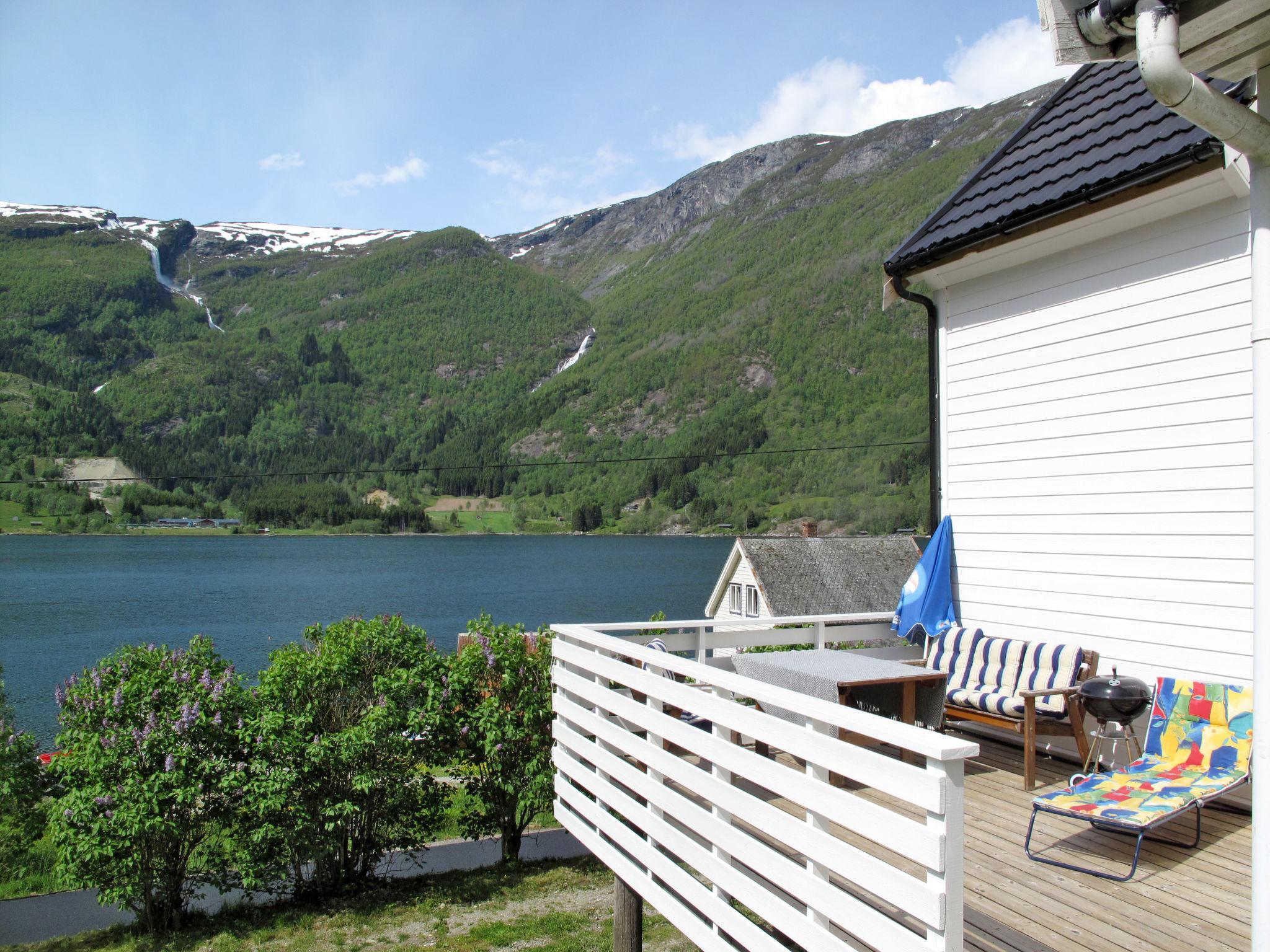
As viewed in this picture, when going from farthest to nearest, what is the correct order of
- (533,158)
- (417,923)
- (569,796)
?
(533,158) < (417,923) < (569,796)

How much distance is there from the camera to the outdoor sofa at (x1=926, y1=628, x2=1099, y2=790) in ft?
15.7

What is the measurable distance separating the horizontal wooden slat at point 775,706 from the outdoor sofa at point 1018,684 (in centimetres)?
207

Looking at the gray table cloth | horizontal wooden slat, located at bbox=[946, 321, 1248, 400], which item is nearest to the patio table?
the gray table cloth

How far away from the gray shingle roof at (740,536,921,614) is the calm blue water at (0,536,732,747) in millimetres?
18210

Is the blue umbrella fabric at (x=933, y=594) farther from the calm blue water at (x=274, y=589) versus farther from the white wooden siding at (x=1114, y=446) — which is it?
the calm blue water at (x=274, y=589)

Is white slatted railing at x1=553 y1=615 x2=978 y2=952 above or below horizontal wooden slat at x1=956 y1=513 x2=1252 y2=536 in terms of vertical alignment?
below

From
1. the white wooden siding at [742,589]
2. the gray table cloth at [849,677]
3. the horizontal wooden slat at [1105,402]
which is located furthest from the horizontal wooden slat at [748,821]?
the white wooden siding at [742,589]

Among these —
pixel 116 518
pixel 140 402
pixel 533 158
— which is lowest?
pixel 116 518

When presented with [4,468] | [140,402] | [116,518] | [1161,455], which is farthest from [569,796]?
[140,402]

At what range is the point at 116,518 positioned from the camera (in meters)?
114

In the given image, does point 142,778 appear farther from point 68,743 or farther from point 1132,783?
point 1132,783

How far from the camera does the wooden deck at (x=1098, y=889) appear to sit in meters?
2.95

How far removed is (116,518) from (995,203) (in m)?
129

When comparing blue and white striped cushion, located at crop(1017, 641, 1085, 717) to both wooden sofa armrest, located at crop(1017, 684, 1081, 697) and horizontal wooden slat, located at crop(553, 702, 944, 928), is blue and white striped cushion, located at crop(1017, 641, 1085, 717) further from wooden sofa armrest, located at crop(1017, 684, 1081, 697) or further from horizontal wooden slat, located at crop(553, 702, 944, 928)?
horizontal wooden slat, located at crop(553, 702, 944, 928)
